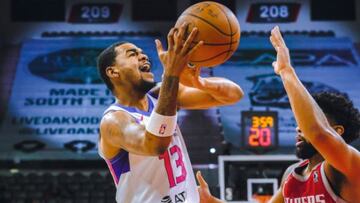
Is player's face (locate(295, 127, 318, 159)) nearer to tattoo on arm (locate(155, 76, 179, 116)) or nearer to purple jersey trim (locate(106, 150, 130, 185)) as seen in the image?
tattoo on arm (locate(155, 76, 179, 116))

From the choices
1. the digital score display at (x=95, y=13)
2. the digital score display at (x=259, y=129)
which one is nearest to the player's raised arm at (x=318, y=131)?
the digital score display at (x=259, y=129)

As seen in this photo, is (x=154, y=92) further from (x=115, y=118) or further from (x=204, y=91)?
(x=115, y=118)

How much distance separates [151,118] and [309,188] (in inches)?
33.2

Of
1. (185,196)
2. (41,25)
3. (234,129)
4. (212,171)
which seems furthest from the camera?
(41,25)

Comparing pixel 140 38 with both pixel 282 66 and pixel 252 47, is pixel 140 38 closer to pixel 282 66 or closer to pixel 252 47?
pixel 252 47

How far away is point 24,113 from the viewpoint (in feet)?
43.1

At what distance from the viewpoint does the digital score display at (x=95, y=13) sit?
14867 millimetres

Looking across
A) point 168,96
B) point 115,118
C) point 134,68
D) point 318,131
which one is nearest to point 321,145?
point 318,131

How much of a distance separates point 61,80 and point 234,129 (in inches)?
161

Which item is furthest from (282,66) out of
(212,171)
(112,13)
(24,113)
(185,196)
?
(112,13)

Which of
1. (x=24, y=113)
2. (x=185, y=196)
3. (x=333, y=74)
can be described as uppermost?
(x=185, y=196)

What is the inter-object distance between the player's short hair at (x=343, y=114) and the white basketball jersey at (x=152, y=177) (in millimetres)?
810

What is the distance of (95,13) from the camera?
1498 centimetres

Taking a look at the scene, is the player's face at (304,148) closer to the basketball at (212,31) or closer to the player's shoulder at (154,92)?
the basketball at (212,31)
